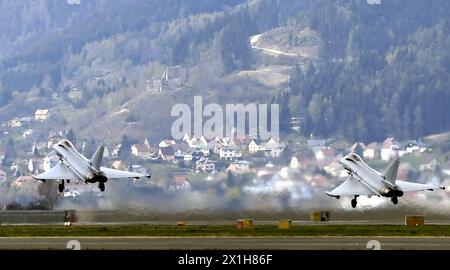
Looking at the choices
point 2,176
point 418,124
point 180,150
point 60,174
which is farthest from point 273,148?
point 60,174

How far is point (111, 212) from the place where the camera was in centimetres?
9381

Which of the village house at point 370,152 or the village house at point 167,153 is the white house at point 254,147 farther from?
the village house at point 370,152

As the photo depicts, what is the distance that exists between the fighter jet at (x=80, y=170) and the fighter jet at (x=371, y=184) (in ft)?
45.3

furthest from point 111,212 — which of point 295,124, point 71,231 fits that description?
point 295,124

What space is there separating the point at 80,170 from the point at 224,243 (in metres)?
29.9

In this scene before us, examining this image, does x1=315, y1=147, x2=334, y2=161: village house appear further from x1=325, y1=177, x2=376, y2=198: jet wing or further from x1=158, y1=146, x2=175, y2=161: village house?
x1=325, y1=177, x2=376, y2=198: jet wing

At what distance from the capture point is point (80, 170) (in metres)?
88.6

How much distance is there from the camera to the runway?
56.2 meters

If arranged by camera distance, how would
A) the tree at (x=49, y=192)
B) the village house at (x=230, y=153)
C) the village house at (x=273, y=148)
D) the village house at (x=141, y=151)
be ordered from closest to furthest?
the tree at (x=49, y=192) < the village house at (x=230, y=153) < the village house at (x=273, y=148) < the village house at (x=141, y=151)

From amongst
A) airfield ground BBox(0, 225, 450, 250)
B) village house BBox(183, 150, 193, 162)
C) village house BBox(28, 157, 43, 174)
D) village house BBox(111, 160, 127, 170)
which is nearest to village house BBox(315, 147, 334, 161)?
village house BBox(183, 150, 193, 162)

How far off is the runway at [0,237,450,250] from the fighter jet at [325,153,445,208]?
17758 millimetres

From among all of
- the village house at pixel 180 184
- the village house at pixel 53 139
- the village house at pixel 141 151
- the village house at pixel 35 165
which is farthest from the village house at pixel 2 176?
the village house at pixel 53 139

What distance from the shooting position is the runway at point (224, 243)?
184 feet
